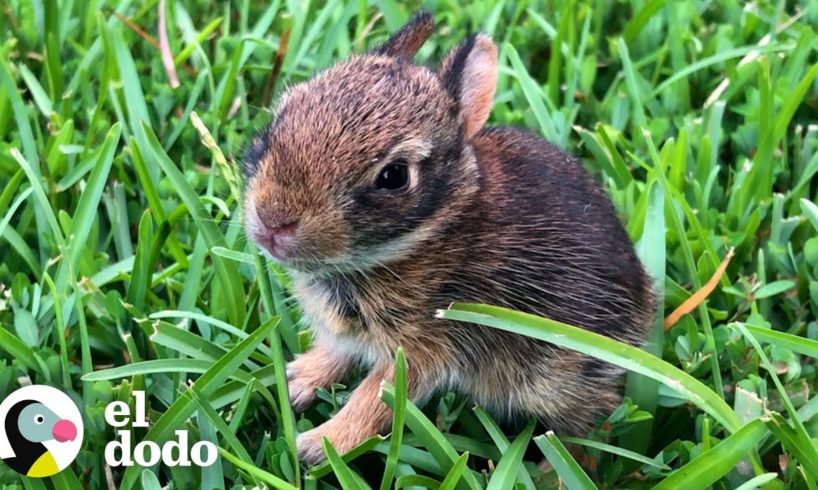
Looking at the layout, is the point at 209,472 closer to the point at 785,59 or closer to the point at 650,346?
the point at 650,346

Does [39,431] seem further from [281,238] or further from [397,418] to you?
[397,418]

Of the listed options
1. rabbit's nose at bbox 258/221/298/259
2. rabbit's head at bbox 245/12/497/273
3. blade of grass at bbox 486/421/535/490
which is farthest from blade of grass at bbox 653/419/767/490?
rabbit's nose at bbox 258/221/298/259

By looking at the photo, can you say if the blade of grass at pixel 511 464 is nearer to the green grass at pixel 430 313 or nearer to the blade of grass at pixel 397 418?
the green grass at pixel 430 313

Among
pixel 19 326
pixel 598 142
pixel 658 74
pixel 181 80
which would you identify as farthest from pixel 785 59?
pixel 19 326

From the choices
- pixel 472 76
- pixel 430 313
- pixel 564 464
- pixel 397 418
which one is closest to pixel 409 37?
pixel 472 76

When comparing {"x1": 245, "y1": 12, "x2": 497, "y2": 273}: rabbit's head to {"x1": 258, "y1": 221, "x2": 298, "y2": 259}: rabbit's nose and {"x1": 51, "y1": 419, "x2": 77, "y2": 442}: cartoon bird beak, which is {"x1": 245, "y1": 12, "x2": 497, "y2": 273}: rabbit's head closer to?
{"x1": 258, "y1": 221, "x2": 298, "y2": 259}: rabbit's nose

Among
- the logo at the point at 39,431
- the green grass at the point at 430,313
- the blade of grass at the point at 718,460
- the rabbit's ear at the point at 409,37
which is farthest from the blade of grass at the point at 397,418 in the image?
the rabbit's ear at the point at 409,37
